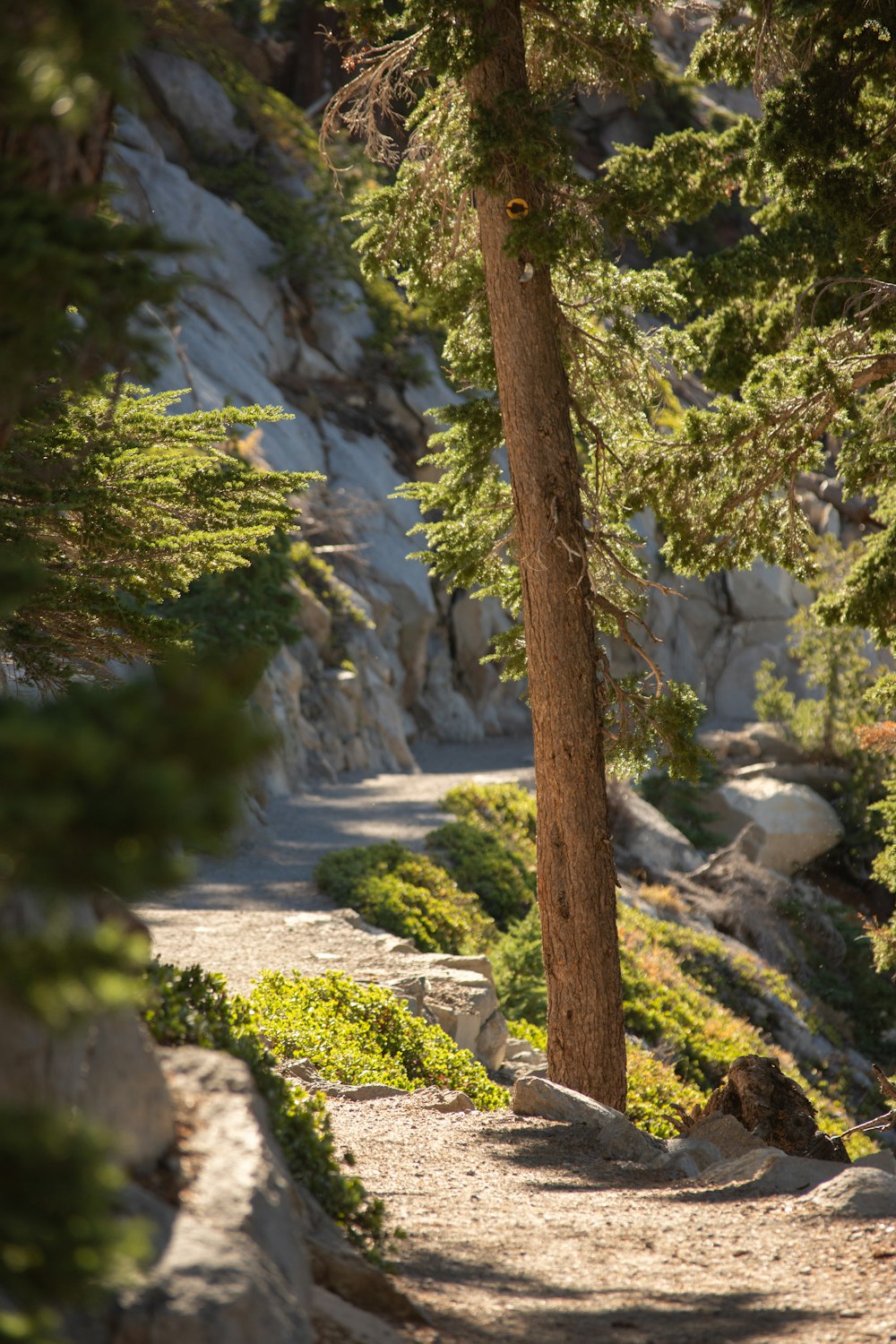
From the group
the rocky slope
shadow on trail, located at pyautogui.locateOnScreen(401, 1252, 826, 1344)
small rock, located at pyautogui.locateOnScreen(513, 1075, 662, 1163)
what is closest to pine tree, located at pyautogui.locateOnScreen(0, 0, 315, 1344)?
shadow on trail, located at pyautogui.locateOnScreen(401, 1252, 826, 1344)

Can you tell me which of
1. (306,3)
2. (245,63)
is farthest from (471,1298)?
(306,3)

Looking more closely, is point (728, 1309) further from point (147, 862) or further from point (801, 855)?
point (801, 855)

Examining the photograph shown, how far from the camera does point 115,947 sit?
1.83 meters

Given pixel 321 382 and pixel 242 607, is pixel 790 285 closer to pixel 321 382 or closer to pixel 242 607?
pixel 242 607

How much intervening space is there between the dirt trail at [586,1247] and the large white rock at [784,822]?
17627mm

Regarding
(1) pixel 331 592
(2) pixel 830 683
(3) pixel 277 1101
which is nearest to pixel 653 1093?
(3) pixel 277 1101

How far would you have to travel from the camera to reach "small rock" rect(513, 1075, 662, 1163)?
6574mm

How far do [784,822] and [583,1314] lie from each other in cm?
2089

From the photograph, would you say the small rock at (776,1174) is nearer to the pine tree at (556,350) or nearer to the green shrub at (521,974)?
the pine tree at (556,350)

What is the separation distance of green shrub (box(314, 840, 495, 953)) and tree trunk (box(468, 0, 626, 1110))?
437cm

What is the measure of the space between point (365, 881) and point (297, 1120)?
844cm

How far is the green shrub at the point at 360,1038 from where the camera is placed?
314 inches

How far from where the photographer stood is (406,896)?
41.0 feet

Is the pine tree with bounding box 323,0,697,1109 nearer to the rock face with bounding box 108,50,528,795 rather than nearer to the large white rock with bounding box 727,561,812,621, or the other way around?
the rock face with bounding box 108,50,528,795
